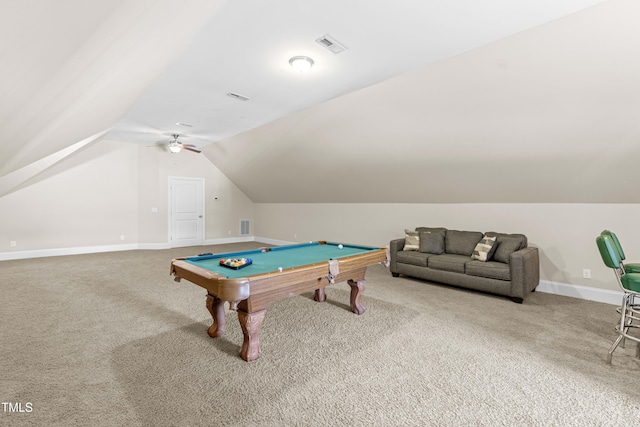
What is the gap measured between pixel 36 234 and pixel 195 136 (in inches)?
164

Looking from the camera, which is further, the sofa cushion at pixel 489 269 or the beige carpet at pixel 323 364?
the sofa cushion at pixel 489 269

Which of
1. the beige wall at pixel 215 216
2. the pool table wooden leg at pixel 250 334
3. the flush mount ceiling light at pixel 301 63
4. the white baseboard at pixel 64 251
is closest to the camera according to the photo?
the pool table wooden leg at pixel 250 334

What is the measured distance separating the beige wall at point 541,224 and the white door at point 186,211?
13.3ft

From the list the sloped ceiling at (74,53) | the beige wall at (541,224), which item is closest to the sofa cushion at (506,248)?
the beige wall at (541,224)

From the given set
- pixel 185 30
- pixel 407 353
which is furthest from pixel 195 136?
pixel 407 353

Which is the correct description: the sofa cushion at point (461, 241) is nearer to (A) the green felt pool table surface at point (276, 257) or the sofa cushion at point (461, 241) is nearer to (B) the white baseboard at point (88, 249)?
(A) the green felt pool table surface at point (276, 257)

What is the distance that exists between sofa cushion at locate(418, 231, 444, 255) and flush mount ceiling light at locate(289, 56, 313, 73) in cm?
326

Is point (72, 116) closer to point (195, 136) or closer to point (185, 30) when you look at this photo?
point (185, 30)

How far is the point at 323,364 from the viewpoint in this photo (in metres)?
2.38

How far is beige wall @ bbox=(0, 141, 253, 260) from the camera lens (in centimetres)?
663

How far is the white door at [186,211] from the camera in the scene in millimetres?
8445

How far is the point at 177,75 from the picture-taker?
3623 millimetres

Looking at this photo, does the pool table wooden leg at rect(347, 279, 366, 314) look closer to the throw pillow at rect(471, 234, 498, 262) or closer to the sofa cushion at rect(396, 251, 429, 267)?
the sofa cushion at rect(396, 251, 429, 267)

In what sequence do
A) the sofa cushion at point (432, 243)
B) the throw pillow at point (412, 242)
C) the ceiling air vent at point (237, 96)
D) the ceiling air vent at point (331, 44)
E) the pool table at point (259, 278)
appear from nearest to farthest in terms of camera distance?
the pool table at point (259, 278)
the ceiling air vent at point (331, 44)
the ceiling air vent at point (237, 96)
the sofa cushion at point (432, 243)
the throw pillow at point (412, 242)
